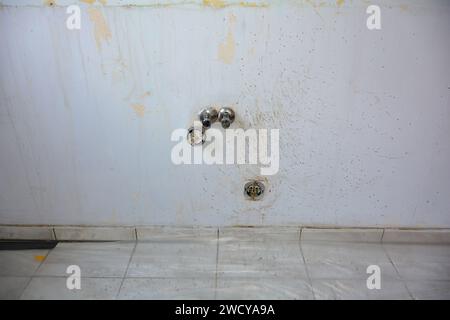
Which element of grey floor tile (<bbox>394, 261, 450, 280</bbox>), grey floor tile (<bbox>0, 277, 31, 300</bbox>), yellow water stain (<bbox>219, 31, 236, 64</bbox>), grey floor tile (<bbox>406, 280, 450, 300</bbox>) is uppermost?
yellow water stain (<bbox>219, 31, 236, 64</bbox>)

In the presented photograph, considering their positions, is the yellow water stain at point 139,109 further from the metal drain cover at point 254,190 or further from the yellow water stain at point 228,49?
the metal drain cover at point 254,190

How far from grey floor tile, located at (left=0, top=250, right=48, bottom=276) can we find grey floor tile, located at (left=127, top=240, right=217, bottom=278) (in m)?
0.42

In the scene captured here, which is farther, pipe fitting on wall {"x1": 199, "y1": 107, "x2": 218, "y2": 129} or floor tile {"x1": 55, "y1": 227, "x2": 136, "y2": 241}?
floor tile {"x1": 55, "y1": 227, "x2": 136, "y2": 241}

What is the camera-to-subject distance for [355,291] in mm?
1547

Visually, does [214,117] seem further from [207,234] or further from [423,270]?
[423,270]

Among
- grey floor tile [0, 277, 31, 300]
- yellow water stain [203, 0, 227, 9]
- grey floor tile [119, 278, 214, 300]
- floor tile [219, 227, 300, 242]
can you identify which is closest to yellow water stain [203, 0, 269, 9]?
yellow water stain [203, 0, 227, 9]

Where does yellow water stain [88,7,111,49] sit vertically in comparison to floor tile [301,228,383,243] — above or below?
above

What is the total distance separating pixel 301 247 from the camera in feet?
5.86

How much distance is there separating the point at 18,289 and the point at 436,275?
1710 millimetres

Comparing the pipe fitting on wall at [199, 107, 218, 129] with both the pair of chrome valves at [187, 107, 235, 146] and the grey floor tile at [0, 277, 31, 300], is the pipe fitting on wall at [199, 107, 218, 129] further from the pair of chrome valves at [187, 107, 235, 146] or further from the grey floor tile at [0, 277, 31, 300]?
the grey floor tile at [0, 277, 31, 300]

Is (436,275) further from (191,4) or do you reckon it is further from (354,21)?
(191,4)

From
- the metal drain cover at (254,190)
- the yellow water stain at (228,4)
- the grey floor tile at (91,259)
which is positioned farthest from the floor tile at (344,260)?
the yellow water stain at (228,4)

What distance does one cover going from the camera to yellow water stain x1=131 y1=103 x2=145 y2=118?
5.14ft
